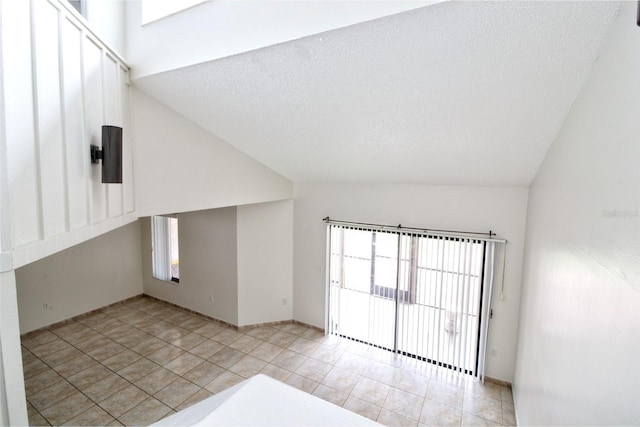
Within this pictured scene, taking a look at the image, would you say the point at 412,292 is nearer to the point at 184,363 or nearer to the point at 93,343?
the point at 184,363

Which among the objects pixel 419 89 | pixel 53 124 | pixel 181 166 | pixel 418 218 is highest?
pixel 419 89

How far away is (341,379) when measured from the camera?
183 inches

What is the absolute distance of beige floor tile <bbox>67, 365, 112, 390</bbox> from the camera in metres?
4.43

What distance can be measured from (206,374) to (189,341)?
1.21 m

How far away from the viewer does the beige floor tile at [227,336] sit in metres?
5.71

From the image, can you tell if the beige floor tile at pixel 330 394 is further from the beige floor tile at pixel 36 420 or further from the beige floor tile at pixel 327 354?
the beige floor tile at pixel 36 420

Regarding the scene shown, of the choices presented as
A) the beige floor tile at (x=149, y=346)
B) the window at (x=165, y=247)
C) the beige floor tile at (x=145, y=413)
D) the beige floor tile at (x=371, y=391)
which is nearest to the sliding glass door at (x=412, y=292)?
the beige floor tile at (x=371, y=391)

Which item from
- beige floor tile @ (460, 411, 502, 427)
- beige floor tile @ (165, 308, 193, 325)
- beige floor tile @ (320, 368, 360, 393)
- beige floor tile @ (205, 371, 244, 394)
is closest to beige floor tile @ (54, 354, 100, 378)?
beige floor tile @ (165, 308, 193, 325)

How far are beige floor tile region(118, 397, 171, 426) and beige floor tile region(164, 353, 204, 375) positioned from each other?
69cm

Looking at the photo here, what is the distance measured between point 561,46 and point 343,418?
2.39 meters

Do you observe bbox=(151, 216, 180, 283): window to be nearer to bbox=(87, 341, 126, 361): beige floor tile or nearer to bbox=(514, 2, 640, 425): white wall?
bbox=(87, 341, 126, 361): beige floor tile

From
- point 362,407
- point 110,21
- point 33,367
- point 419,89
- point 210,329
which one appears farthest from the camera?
point 210,329

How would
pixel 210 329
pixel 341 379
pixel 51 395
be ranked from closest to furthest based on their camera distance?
pixel 51 395
pixel 341 379
pixel 210 329

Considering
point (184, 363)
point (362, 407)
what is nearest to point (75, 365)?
point (184, 363)
